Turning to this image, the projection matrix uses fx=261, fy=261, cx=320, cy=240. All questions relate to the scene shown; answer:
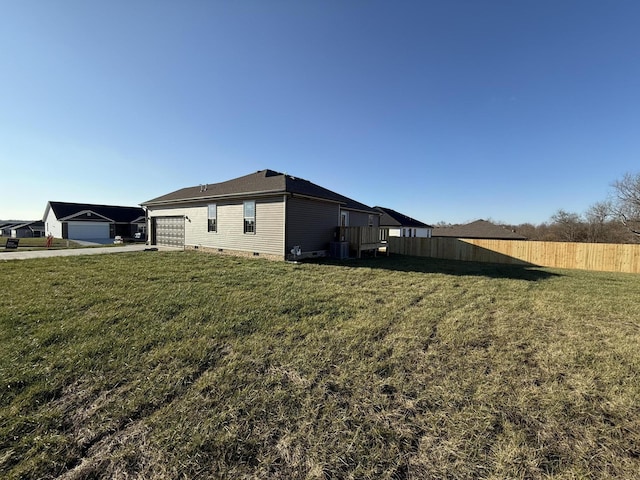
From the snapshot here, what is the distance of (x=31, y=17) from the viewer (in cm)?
696

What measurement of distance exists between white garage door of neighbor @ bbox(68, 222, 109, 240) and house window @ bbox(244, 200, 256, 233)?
100ft

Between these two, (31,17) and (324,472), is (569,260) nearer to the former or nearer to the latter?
(324,472)

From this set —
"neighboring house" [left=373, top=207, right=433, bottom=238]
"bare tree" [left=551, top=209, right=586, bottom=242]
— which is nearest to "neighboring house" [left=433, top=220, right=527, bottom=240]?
"bare tree" [left=551, top=209, right=586, bottom=242]

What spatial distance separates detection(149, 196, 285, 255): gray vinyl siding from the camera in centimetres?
1141

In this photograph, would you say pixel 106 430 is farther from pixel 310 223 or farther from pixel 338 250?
pixel 338 250

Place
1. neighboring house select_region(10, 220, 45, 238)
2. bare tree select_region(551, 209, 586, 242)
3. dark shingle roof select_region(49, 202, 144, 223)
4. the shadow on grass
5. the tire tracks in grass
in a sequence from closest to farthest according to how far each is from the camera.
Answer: the tire tracks in grass < the shadow on grass < bare tree select_region(551, 209, 586, 242) < dark shingle roof select_region(49, 202, 144, 223) < neighboring house select_region(10, 220, 45, 238)

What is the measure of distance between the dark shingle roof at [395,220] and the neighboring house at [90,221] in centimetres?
3190

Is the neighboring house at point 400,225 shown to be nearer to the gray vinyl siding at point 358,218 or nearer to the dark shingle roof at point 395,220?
the dark shingle roof at point 395,220

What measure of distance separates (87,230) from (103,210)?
385 centimetres

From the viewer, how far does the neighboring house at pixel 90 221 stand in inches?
1190

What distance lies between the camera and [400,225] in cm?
3066

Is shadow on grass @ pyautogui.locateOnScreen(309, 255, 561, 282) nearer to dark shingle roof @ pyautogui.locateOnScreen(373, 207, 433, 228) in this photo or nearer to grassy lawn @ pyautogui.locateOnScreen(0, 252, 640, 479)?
grassy lawn @ pyautogui.locateOnScreen(0, 252, 640, 479)

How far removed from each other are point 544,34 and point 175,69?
13.1 m

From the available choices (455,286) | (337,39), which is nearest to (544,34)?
(337,39)
